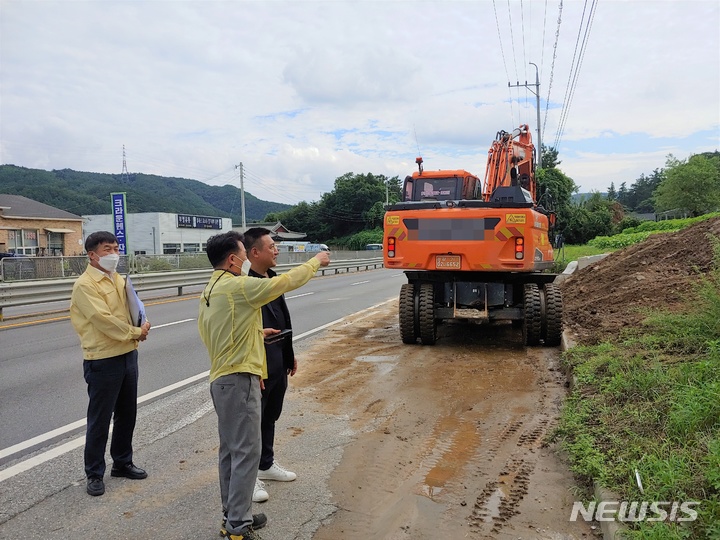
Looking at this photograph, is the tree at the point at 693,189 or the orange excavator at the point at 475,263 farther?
the tree at the point at 693,189

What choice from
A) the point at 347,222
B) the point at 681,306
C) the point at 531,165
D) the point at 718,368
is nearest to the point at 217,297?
the point at 718,368

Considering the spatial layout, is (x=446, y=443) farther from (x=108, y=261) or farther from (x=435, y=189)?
(x=435, y=189)

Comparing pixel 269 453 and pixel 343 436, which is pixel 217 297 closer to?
pixel 269 453

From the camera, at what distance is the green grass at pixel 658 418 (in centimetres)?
311

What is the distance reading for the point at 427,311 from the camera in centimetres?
877

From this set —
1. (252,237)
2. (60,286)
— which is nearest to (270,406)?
(252,237)

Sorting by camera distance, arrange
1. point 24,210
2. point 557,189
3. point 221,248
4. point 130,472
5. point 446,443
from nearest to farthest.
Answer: point 221,248
point 130,472
point 446,443
point 24,210
point 557,189

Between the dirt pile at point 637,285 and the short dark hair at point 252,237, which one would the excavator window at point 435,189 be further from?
the short dark hair at point 252,237

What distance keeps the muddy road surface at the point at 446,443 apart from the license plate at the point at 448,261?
1.32 m

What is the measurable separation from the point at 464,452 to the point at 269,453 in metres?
1.58

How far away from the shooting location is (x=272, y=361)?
12.5ft

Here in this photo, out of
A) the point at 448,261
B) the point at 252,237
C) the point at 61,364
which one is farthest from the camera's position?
the point at 448,261

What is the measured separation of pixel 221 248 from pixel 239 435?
42.7 inches

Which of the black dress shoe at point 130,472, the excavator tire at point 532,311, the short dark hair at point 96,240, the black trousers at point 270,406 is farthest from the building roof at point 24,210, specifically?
the black trousers at point 270,406
